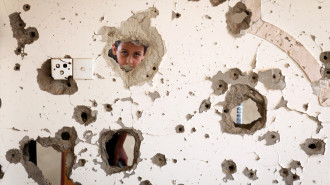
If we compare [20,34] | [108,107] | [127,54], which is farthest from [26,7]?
[108,107]

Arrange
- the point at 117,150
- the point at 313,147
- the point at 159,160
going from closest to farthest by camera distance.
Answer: the point at 313,147, the point at 159,160, the point at 117,150

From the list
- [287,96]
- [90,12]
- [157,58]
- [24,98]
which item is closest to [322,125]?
[287,96]

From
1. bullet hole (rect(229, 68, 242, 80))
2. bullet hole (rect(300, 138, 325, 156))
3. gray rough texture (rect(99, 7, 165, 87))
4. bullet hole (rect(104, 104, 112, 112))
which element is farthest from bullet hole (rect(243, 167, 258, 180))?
bullet hole (rect(104, 104, 112, 112))

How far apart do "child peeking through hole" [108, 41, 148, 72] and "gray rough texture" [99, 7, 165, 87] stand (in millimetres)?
29

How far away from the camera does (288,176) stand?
182 cm

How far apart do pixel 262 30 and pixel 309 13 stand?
29 cm

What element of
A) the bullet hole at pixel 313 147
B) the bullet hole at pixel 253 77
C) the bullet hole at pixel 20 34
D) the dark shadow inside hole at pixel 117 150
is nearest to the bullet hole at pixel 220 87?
the bullet hole at pixel 253 77

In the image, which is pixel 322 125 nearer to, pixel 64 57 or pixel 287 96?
pixel 287 96

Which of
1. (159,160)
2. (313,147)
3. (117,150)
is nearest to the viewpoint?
(313,147)

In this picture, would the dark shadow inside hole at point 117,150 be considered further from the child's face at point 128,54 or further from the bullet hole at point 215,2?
the bullet hole at point 215,2

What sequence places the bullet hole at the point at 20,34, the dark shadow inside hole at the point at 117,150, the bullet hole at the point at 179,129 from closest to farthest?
the bullet hole at the point at 179,129 → the bullet hole at the point at 20,34 → the dark shadow inside hole at the point at 117,150

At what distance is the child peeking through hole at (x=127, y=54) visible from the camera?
198 centimetres

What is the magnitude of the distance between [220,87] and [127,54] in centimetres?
65

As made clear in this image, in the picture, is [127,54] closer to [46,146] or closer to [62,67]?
[62,67]
